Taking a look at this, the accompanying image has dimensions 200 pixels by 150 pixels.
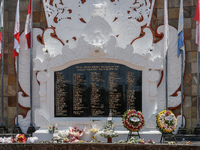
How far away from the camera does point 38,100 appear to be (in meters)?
12.5

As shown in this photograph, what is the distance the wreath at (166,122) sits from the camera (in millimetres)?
10453

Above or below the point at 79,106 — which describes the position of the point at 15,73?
above

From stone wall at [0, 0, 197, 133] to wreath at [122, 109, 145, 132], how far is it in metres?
2.15

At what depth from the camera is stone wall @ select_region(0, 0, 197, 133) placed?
12.3 meters

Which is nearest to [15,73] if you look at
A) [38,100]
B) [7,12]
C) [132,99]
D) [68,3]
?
[38,100]

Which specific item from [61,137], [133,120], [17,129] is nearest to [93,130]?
[61,137]

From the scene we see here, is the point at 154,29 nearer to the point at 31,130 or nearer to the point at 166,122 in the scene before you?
the point at 166,122

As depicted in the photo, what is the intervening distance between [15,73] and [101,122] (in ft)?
12.2

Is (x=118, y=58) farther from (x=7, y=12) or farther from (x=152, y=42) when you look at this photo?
(x=7, y=12)

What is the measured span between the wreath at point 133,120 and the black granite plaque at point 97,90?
970mm

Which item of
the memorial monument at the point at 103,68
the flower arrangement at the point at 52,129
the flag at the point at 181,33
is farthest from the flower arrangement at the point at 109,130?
the flag at the point at 181,33

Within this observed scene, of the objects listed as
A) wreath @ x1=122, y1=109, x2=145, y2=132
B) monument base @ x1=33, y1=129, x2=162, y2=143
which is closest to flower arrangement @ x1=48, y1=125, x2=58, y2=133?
monument base @ x1=33, y1=129, x2=162, y2=143

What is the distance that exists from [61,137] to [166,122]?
10.3 ft

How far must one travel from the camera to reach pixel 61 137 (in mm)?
10320
